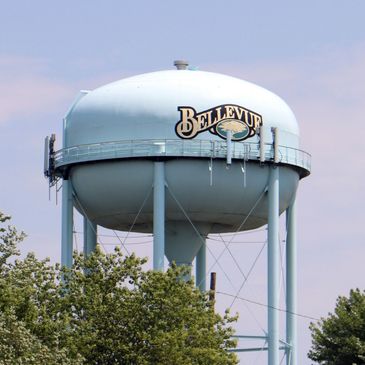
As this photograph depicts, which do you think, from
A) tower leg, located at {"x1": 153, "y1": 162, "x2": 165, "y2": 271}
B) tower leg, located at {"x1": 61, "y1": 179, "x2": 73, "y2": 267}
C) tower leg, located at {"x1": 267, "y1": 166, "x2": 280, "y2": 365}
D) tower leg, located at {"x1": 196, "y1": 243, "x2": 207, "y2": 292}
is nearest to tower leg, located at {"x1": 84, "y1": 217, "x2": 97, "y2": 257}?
tower leg, located at {"x1": 61, "y1": 179, "x2": 73, "y2": 267}

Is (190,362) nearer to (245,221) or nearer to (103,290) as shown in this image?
(103,290)

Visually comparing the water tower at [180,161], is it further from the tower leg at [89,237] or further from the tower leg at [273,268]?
the tower leg at [89,237]

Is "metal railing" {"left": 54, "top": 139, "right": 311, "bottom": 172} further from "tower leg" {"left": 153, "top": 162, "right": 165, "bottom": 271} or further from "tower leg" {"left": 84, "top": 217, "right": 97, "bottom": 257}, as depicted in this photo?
"tower leg" {"left": 84, "top": 217, "right": 97, "bottom": 257}

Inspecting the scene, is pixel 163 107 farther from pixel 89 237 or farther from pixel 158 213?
pixel 89 237

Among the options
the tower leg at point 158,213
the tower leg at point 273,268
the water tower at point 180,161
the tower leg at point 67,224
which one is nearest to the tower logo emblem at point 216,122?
the water tower at point 180,161

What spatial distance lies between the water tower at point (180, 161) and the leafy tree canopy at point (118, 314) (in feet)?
22.0

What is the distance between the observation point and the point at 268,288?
186 ft

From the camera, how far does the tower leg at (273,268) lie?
5616cm

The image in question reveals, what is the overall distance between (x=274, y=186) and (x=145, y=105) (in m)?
5.37

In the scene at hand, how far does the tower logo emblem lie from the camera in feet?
182

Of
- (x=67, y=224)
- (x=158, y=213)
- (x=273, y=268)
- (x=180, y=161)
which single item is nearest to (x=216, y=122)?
(x=180, y=161)

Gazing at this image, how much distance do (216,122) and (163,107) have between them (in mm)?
1914

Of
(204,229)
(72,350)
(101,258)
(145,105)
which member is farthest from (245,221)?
(72,350)

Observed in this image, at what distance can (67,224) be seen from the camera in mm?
58219
